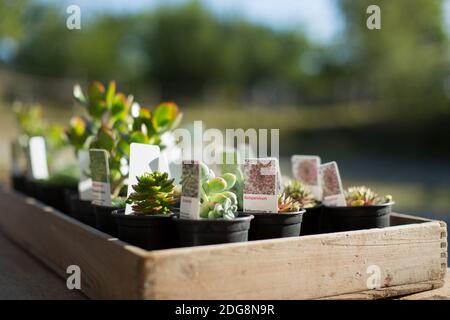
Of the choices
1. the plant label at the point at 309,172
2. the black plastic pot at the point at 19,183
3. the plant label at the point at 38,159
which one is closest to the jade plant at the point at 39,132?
the black plastic pot at the point at 19,183

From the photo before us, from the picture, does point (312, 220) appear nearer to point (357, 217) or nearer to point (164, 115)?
point (357, 217)

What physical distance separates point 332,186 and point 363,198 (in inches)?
3.8

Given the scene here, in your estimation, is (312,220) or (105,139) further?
(105,139)

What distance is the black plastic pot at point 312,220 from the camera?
162cm

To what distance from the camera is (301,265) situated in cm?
125

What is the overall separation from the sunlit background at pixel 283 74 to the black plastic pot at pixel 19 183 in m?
1.63

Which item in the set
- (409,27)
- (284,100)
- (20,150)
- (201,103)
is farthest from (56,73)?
(20,150)

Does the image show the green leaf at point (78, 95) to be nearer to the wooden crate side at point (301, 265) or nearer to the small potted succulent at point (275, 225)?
→ the small potted succulent at point (275, 225)

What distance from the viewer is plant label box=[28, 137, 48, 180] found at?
2.31 meters

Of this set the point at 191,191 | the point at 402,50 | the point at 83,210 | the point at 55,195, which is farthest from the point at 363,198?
the point at 402,50

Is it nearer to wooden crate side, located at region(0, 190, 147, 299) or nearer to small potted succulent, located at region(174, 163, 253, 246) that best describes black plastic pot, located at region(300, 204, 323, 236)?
small potted succulent, located at region(174, 163, 253, 246)

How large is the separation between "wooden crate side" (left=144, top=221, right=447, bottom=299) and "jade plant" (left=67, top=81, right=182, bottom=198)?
0.60 m

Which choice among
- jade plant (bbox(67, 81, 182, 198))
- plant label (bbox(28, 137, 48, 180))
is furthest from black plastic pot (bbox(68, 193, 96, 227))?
plant label (bbox(28, 137, 48, 180))

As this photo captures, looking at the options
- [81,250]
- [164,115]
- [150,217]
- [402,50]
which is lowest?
[81,250]
